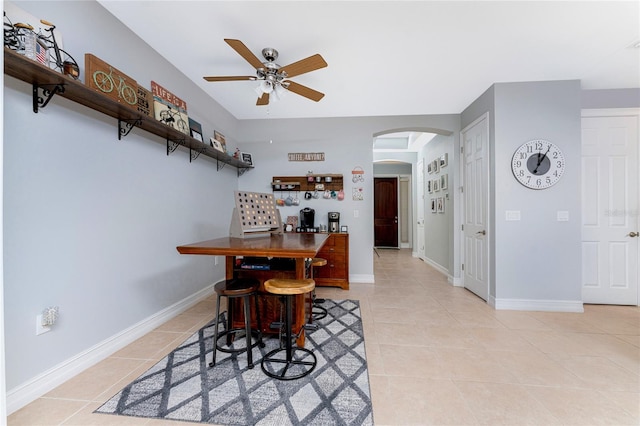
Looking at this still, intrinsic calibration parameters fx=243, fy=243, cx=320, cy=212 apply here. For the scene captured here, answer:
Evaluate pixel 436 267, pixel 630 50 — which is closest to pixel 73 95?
pixel 630 50

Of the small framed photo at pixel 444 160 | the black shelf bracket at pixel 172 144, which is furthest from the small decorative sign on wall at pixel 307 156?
the small framed photo at pixel 444 160

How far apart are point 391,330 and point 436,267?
9.80 ft

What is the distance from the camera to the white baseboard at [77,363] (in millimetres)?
1371

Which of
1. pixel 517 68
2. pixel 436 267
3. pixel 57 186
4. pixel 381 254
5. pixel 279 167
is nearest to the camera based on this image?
pixel 57 186

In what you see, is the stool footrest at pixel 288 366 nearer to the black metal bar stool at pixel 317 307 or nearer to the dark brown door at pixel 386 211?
the black metal bar stool at pixel 317 307

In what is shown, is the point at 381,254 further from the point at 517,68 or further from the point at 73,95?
the point at 73,95

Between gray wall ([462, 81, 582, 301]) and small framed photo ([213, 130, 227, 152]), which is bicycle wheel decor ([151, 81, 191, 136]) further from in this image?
gray wall ([462, 81, 582, 301])

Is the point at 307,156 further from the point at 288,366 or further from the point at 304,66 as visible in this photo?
the point at 288,366

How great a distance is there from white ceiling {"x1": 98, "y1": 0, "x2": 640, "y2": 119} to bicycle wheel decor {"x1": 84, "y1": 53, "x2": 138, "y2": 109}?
0.51m

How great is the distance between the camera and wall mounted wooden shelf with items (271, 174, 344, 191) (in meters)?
3.93

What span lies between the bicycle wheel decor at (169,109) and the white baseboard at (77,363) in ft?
6.12

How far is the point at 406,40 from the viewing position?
2.18m

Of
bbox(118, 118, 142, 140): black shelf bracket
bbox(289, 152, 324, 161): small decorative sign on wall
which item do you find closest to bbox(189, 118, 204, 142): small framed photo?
bbox(118, 118, 142, 140): black shelf bracket

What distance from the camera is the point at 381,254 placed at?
6738 millimetres
